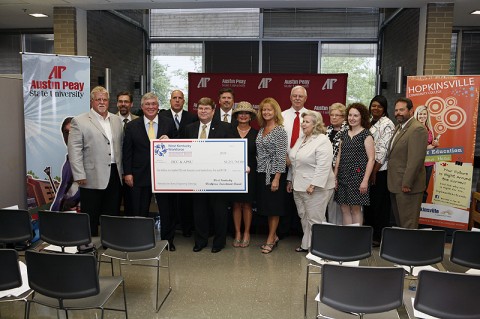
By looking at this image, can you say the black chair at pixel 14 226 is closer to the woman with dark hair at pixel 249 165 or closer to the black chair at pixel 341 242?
the woman with dark hair at pixel 249 165

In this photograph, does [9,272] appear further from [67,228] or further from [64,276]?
[67,228]

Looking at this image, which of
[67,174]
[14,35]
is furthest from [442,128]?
[14,35]

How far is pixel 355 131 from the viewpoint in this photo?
4434mm

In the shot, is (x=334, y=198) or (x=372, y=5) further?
(x=372, y=5)

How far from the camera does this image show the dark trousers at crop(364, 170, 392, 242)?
16.2 feet

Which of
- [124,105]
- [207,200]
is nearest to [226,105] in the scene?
[207,200]

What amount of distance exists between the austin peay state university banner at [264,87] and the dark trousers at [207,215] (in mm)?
3269

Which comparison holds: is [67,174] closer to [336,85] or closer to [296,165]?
[296,165]

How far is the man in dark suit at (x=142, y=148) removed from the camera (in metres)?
4.44

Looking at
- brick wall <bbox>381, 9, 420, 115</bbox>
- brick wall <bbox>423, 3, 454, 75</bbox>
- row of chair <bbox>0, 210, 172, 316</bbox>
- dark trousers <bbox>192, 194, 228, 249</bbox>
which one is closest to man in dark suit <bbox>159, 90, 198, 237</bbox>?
dark trousers <bbox>192, 194, 228, 249</bbox>

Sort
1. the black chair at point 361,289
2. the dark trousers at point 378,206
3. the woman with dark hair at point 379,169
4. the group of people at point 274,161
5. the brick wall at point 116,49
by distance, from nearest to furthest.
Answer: the black chair at point 361,289, the group of people at point 274,161, the woman with dark hair at point 379,169, the dark trousers at point 378,206, the brick wall at point 116,49

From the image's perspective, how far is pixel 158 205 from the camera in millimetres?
4613

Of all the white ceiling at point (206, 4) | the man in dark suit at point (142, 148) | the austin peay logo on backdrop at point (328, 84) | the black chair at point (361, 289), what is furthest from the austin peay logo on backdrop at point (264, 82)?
the black chair at point (361, 289)

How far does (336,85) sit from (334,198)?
3288 millimetres
